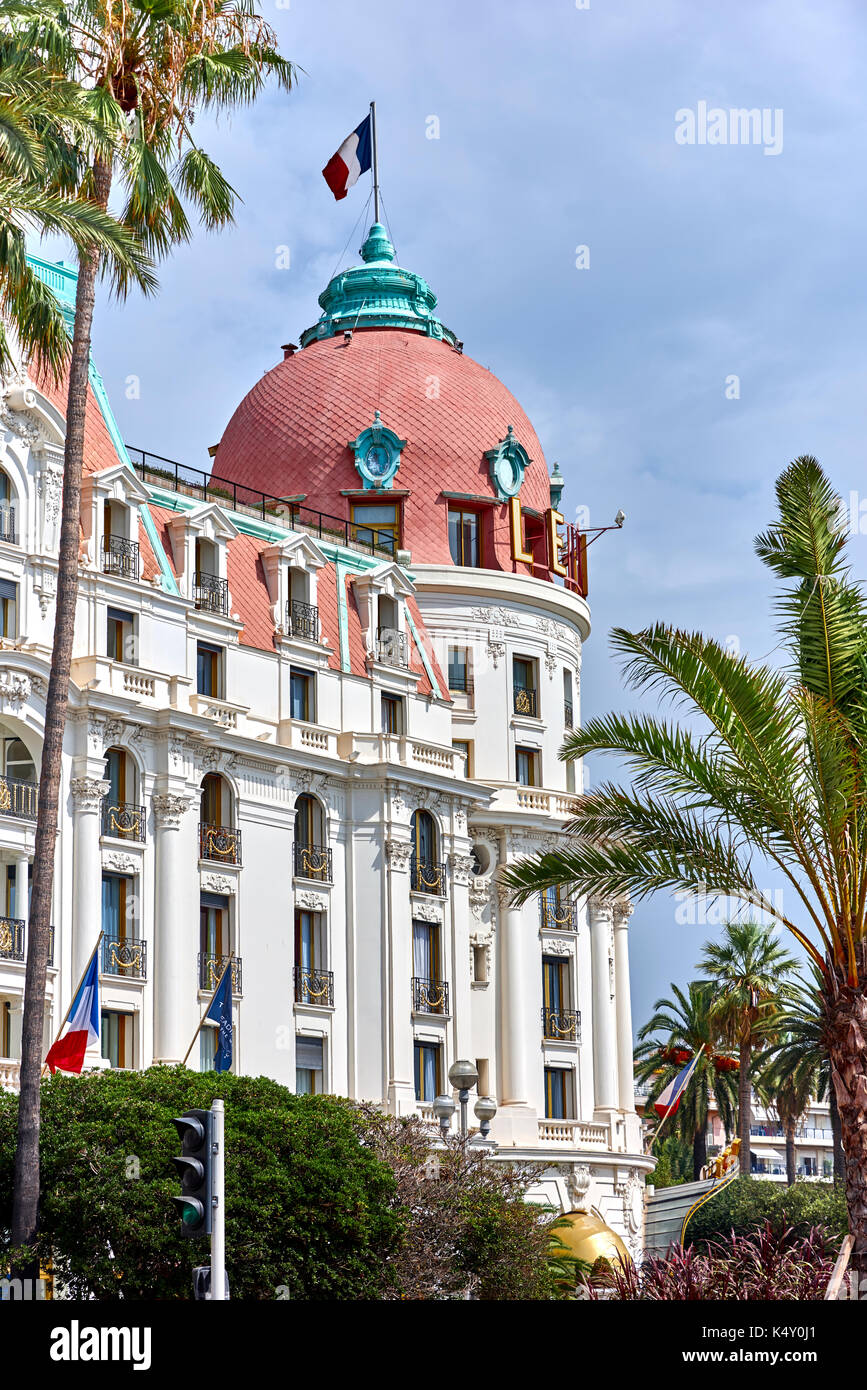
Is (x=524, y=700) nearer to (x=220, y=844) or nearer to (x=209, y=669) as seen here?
(x=209, y=669)

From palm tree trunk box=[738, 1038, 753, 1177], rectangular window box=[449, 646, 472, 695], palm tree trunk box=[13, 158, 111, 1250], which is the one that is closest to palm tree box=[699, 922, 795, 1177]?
palm tree trunk box=[738, 1038, 753, 1177]

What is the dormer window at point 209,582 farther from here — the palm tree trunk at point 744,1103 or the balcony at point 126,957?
the palm tree trunk at point 744,1103

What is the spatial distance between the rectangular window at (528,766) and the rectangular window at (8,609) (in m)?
20.8

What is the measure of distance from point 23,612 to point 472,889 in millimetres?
19175

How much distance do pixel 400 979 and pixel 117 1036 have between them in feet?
31.4

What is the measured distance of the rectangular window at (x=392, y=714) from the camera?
56438 millimetres

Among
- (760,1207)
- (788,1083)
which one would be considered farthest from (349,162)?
(760,1207)

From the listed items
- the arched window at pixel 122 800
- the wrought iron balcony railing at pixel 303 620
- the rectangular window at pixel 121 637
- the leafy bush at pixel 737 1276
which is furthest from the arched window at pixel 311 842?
the leafy bush at pixel 737 1276

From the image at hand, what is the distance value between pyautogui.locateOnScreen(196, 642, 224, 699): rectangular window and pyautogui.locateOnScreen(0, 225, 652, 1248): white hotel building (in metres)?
0.08

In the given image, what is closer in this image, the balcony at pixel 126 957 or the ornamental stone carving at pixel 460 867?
the balcony at pixel 126 957

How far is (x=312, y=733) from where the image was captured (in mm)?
53344

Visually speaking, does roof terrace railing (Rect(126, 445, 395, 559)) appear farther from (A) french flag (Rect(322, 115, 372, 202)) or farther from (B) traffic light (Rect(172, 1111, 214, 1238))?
(B) traffic light (Rect(172, 1111, 214, 1238))

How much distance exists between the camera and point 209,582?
51.6m
